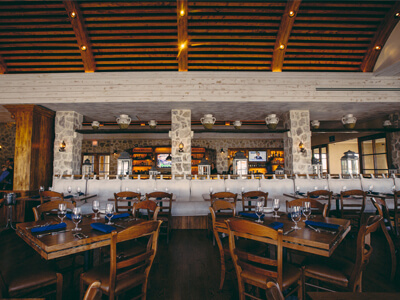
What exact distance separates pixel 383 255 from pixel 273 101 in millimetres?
4289

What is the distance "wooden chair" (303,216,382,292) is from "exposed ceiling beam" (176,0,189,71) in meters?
4.26

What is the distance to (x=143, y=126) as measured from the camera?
35.7ft

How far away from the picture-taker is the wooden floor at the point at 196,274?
2.46 m

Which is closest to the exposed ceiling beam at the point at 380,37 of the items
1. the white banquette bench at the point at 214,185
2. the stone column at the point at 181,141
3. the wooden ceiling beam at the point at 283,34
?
the wooden ceiling beam at the point at 283,34

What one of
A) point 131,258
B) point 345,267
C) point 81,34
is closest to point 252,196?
point 345,267

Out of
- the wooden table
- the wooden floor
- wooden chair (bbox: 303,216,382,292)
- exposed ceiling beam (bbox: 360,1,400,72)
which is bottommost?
the wooden floor

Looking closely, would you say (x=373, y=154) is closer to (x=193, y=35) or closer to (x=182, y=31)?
(x=193, y=35)

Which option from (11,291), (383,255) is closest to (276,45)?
(383,255)

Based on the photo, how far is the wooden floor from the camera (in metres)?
2.46

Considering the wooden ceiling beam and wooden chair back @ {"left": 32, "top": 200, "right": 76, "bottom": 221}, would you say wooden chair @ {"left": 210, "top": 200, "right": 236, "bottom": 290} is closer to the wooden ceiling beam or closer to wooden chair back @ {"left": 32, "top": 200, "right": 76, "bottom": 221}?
wooden chair back @ {"left": 32, "top": 200, "right": 76, "bottom": 221}

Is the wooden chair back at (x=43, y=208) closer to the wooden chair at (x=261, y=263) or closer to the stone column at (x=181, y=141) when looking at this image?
the wooden chair at (x=261, y=263)

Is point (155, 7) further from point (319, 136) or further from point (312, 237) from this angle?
point (319, 136)

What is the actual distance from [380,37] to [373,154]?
523 centimetres

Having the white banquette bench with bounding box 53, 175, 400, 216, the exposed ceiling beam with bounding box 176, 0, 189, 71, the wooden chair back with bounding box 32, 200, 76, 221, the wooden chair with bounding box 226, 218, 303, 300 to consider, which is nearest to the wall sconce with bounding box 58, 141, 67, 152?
the white banquette bench with bounding box 53, 175, 400, 216
